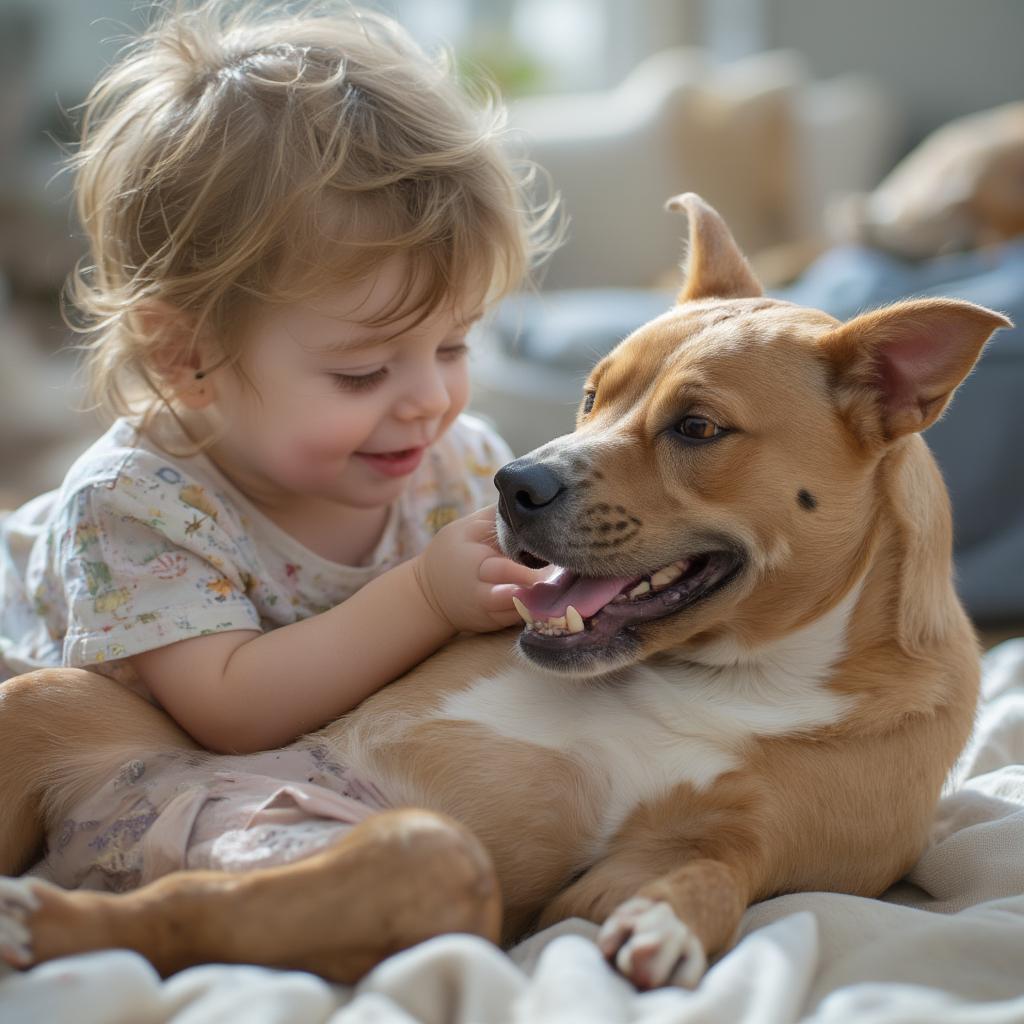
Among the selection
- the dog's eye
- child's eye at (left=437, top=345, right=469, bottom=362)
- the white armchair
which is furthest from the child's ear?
the white armchair

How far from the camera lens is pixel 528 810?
4.69 ft

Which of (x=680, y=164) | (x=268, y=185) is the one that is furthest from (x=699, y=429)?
(x=680, y=164)

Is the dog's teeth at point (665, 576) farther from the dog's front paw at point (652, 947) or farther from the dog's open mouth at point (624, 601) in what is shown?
the dog's front paw at point (652, 947)

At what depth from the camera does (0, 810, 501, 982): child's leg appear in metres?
1.13

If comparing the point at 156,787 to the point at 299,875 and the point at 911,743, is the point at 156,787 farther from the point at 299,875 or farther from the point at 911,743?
the point at 911,743

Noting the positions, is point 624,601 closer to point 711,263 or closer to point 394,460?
point 394,460

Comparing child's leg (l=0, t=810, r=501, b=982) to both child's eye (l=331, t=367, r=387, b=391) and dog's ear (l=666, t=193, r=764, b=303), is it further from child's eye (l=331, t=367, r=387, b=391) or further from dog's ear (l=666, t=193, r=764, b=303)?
dog's ear (l=666, t=193, r=764, b=303)

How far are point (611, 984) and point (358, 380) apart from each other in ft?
2.89

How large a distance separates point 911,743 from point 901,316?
50 cm

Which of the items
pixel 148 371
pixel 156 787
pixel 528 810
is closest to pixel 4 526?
pixel 148 371

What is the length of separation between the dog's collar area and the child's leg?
1.11 ft

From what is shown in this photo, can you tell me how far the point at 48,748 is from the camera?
1.49 m

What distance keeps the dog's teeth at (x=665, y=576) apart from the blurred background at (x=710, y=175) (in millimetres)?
1638

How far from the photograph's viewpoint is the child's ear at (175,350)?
1723 mm
